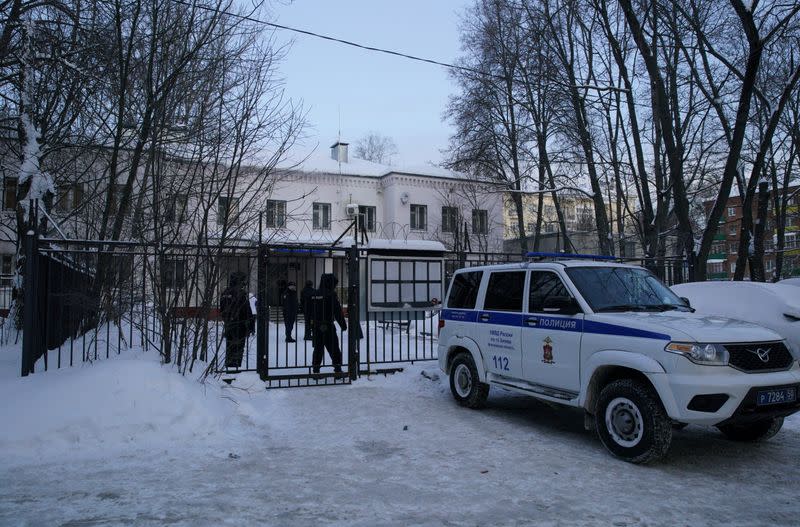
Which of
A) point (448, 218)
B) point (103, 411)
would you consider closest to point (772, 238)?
point (448, 218)

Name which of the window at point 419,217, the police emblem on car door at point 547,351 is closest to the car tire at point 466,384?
the police emblem on car door at point 547,351

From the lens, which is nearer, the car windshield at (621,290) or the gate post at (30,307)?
the car windshield at (621,290)

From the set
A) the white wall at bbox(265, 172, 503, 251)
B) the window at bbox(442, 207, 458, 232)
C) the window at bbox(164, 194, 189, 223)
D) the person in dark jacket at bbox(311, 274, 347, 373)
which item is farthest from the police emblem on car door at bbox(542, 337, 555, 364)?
the window at bbox(442, 207, 458, 232)

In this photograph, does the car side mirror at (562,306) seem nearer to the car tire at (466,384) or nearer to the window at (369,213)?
the car tire at (466,384)

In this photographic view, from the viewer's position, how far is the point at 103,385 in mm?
6203

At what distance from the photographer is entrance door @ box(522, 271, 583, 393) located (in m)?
6.02

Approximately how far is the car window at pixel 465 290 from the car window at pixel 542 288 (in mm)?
1151

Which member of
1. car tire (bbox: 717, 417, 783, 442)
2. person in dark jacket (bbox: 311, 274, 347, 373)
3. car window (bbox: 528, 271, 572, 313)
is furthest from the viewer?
person in dark jacket (bbox: 311, 274, 347, 373)

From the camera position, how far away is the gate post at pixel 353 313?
930 centimetres

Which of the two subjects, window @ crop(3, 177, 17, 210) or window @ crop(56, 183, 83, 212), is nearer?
window @ crop(56, 183, 83, 212)

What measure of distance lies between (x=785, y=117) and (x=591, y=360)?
68.1 feet

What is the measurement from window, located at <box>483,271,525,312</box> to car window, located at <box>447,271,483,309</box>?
1.01 feet

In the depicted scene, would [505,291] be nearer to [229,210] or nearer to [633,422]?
[633,422]

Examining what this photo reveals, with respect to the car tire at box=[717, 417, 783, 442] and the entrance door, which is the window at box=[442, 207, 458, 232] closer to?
the entrance door
